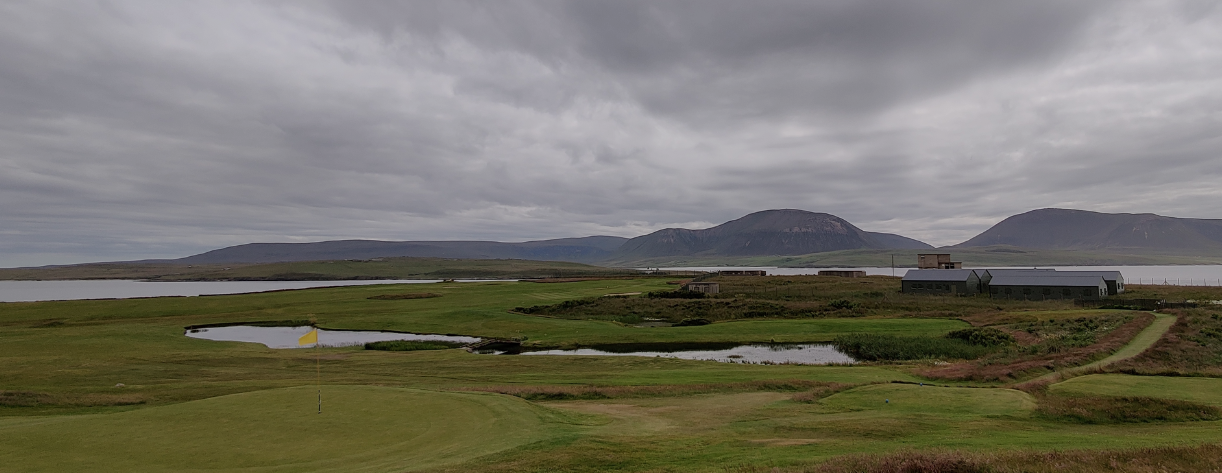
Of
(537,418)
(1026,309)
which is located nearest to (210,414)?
(537,418)

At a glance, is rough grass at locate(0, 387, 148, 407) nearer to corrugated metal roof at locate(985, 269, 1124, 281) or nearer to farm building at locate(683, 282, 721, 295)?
farm building at locate(683, 282, 721, 295)

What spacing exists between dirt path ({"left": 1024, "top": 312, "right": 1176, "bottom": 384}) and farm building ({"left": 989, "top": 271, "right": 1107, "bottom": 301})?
3073 cm

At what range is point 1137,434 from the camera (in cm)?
1402

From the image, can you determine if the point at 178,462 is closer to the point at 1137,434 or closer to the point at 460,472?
the point at 460,472

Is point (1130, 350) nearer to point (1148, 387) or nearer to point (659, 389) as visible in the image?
point (1148, 387)

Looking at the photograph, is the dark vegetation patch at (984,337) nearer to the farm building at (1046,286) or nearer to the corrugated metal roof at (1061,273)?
the farm building at (1046,286)

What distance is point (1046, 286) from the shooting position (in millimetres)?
74750

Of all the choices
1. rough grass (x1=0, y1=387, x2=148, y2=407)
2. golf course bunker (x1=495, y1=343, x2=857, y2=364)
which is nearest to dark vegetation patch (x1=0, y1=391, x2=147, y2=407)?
rough grass (x1=0, y1=387, x2=148, y2=407)

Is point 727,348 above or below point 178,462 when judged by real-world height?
below

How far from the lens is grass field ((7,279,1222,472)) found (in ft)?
41.5

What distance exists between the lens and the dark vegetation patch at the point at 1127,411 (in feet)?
52.3

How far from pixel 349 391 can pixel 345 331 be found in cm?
4199

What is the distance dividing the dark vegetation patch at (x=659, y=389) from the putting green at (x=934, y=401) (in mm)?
1194

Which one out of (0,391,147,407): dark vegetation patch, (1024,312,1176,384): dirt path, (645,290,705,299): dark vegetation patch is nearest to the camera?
(0,391,147,407): dark vegetation patch
